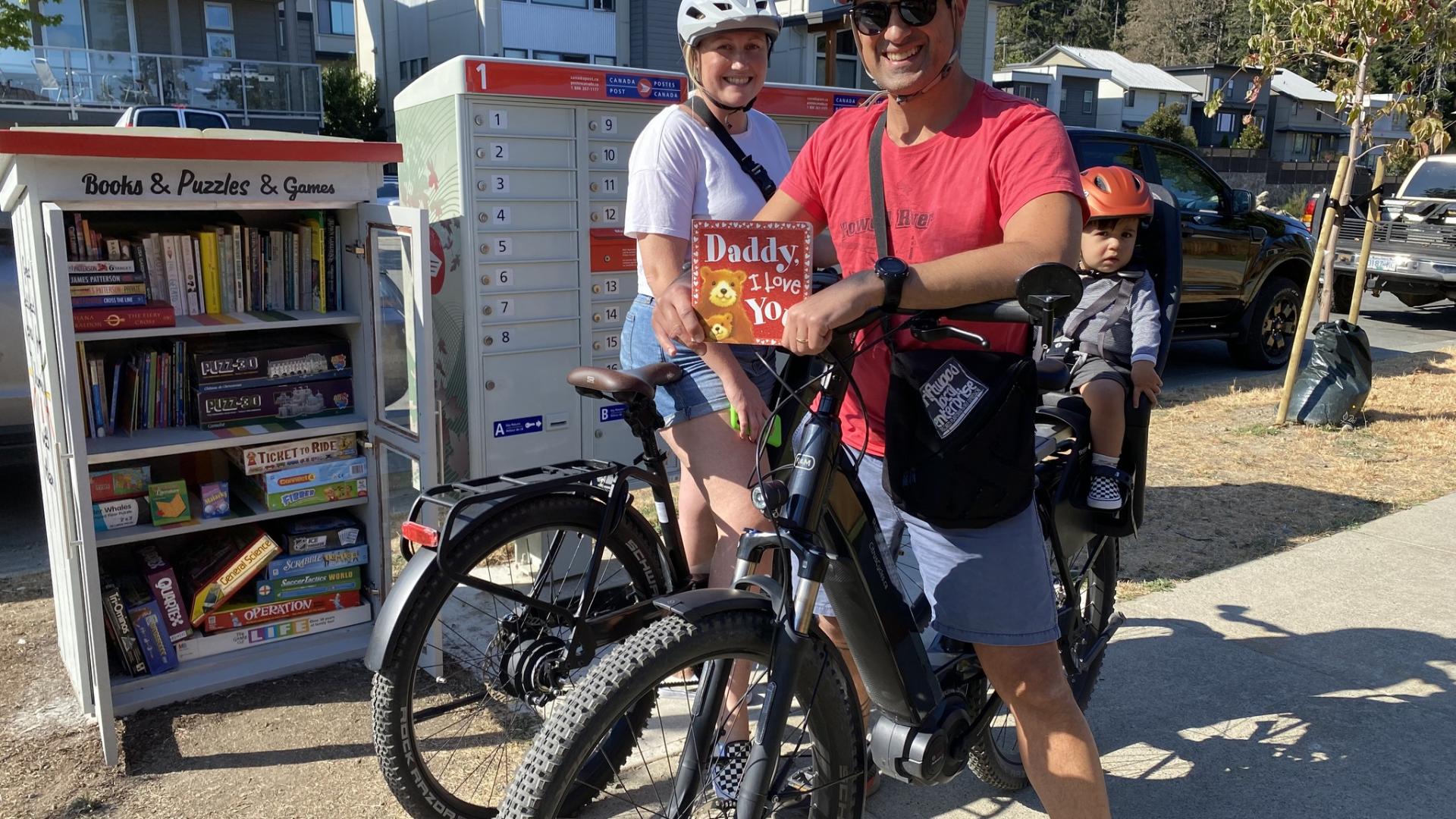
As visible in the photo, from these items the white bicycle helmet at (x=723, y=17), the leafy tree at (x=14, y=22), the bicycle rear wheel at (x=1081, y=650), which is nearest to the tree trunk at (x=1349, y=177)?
the bicycle rear wheel at (x=1081, y=650)

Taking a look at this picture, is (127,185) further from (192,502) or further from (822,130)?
(822,130)

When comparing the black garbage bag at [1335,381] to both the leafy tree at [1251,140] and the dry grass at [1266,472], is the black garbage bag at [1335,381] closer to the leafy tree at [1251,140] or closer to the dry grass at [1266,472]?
the dry grass at [1266,472]

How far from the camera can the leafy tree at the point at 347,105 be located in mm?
29328

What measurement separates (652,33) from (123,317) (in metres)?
26.7

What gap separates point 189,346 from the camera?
4.00 metres

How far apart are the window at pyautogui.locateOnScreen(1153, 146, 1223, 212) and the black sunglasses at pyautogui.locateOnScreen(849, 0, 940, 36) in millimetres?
7660

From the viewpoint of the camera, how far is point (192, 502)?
397 cm

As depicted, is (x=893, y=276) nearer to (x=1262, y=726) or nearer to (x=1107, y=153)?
(x=1262, y=726)

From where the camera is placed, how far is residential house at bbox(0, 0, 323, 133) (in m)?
23.2

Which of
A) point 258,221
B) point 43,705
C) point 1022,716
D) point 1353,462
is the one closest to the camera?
point 1022,716

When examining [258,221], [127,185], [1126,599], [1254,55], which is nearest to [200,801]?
[127,185]

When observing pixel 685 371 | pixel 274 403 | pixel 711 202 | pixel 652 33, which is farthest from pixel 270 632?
pixel 652 33

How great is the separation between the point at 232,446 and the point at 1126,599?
355cm

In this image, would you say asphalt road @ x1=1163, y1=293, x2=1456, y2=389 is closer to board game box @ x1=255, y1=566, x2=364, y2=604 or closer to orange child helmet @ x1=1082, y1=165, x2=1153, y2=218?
orange child helmet @ x1=1082, y1=165, x2=1153, y2=218
